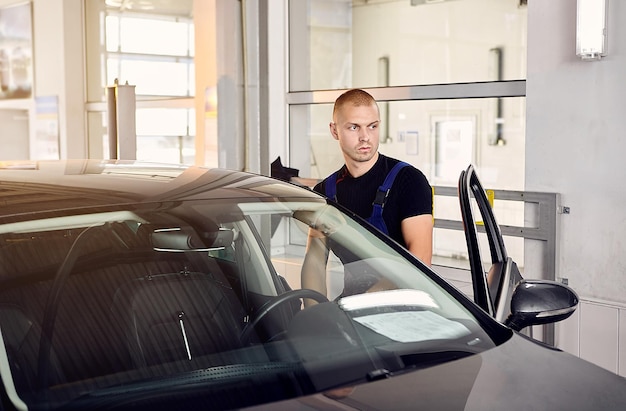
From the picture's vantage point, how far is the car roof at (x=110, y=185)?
6.23ft

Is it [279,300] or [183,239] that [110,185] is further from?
[279,300]

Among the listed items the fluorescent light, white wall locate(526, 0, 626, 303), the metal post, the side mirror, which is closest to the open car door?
the side mirror

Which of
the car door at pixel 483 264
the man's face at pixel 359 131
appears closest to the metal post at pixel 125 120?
the man's face at pixel 359 131

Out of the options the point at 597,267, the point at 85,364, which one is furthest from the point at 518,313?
the point at 597,267

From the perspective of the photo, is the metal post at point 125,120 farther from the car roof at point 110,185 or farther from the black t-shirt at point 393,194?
the car roof at point 110,185

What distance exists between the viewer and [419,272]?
2.20 meters

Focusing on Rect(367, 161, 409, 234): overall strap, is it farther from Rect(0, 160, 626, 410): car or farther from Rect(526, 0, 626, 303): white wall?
Rect(526, 0, 626, 303): white wall

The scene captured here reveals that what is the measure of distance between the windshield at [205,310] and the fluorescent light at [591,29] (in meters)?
2.44

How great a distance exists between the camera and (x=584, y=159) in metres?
4.37

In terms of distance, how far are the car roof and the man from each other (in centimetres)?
69

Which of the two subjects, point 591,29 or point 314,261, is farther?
point 591,29

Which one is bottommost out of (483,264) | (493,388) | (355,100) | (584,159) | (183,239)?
(493,388)

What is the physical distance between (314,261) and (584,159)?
99.6 inches

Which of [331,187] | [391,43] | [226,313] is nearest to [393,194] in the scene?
[331,187]
